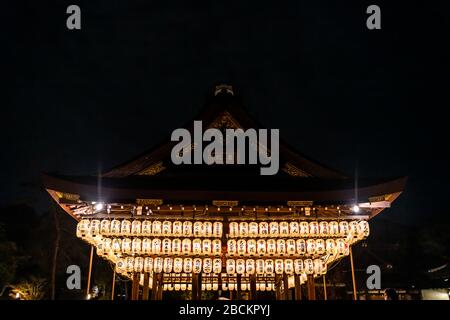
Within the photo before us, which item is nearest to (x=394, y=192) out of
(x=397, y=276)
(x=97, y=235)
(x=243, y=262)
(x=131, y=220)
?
(x=243, y=262)

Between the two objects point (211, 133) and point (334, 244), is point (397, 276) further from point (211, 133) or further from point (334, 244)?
point (211, 133)

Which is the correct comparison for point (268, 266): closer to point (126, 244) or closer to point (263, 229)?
point (263, 229)

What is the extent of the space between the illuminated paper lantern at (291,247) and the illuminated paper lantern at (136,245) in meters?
4.82

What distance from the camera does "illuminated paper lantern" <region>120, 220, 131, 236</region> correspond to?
1084 centimetres

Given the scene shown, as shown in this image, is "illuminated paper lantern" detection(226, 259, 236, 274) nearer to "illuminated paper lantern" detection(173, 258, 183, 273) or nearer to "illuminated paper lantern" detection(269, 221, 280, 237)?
"illuminated paper lantern" detection(173, 258, 183, 273)

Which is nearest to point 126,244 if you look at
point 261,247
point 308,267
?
point 261,247

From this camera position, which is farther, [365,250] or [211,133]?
[365,250]

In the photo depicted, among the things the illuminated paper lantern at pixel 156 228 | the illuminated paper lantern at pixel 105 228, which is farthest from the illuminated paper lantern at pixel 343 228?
the illuminated paper lantern at pixel 105 228

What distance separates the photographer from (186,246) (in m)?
11.1

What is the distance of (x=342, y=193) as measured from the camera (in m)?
10.2

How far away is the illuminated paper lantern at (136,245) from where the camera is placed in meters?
11.2

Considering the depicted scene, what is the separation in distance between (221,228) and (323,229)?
3.24 m

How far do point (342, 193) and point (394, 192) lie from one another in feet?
5.10
